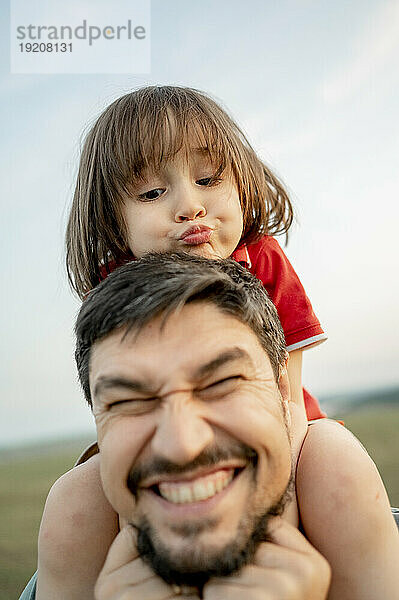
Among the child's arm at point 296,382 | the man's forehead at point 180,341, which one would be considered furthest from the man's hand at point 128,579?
the child's arm at point 296,382

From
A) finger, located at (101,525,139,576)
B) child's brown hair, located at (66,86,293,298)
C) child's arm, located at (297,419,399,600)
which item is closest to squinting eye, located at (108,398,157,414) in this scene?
finger, located at (101,525,139,576)

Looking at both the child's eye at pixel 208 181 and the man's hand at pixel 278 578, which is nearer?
the man's hand at pixel 278 578

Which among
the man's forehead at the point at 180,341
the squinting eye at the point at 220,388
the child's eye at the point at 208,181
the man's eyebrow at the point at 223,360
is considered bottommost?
the squinting eye at the point at 220,388

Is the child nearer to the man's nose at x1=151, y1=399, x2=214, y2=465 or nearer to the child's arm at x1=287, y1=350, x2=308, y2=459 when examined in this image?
Result: the child's arm at x1=287, y1=350, x2=308, y2=459

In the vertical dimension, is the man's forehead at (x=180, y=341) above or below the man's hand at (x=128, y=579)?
above

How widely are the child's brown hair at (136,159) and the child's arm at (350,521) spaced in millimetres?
675

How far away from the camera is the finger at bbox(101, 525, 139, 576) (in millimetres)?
985

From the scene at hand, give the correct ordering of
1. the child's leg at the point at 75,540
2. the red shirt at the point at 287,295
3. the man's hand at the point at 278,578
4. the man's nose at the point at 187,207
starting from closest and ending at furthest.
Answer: the man's hand at the point at 278,578, the child's leg at the point at 75,540, the man's nose at the point at 187,207, the red shirt at the point at 287,295

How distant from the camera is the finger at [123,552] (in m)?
0.99

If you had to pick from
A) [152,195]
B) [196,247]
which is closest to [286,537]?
[196,247]

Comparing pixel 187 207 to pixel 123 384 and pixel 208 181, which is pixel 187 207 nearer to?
pixel 208 181

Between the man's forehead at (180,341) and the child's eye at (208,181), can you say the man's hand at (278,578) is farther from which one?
the child's eye at (208,181)

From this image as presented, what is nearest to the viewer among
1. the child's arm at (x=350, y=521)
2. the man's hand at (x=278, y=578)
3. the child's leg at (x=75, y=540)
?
the man's hand at (x=278, y=578)

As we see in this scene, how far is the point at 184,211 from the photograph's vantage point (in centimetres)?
137
